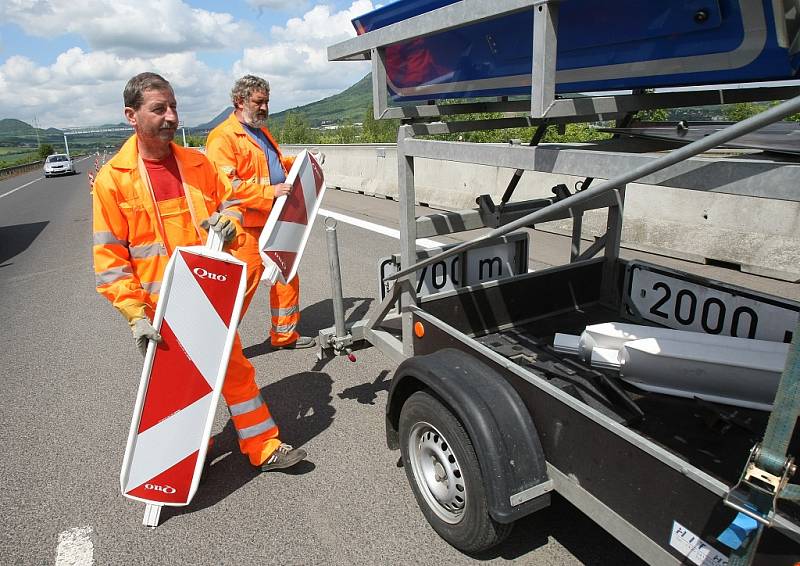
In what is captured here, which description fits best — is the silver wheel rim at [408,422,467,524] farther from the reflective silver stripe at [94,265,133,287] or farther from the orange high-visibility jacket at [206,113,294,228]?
the orange high-visibility jacket at [206,113,294,228]

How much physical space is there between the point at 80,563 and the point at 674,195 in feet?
23.3

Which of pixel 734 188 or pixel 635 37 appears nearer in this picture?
pixel 734 188

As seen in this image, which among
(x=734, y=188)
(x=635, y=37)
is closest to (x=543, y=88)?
(x=635, y=37)

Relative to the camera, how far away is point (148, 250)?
272cm

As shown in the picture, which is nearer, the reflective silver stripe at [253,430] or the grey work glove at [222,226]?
the grey work glove at [222,226]

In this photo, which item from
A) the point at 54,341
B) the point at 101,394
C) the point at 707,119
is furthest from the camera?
the point at 54,341

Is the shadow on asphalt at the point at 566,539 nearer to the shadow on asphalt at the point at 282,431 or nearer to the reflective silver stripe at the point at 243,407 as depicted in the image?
the shadow on asphalt at the point at 282,431

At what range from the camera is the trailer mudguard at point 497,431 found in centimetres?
202

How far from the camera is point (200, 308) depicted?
2.59 meters

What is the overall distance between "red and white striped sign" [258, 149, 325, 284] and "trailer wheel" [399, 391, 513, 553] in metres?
2.14

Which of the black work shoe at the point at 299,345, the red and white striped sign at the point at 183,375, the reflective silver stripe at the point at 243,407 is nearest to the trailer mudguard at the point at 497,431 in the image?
the red and white striped sign at the point at 183,375

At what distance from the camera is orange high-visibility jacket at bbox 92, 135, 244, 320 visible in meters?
2.56

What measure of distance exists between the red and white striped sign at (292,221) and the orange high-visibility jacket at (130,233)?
132cm

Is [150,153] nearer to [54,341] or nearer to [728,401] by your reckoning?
[728,401]
